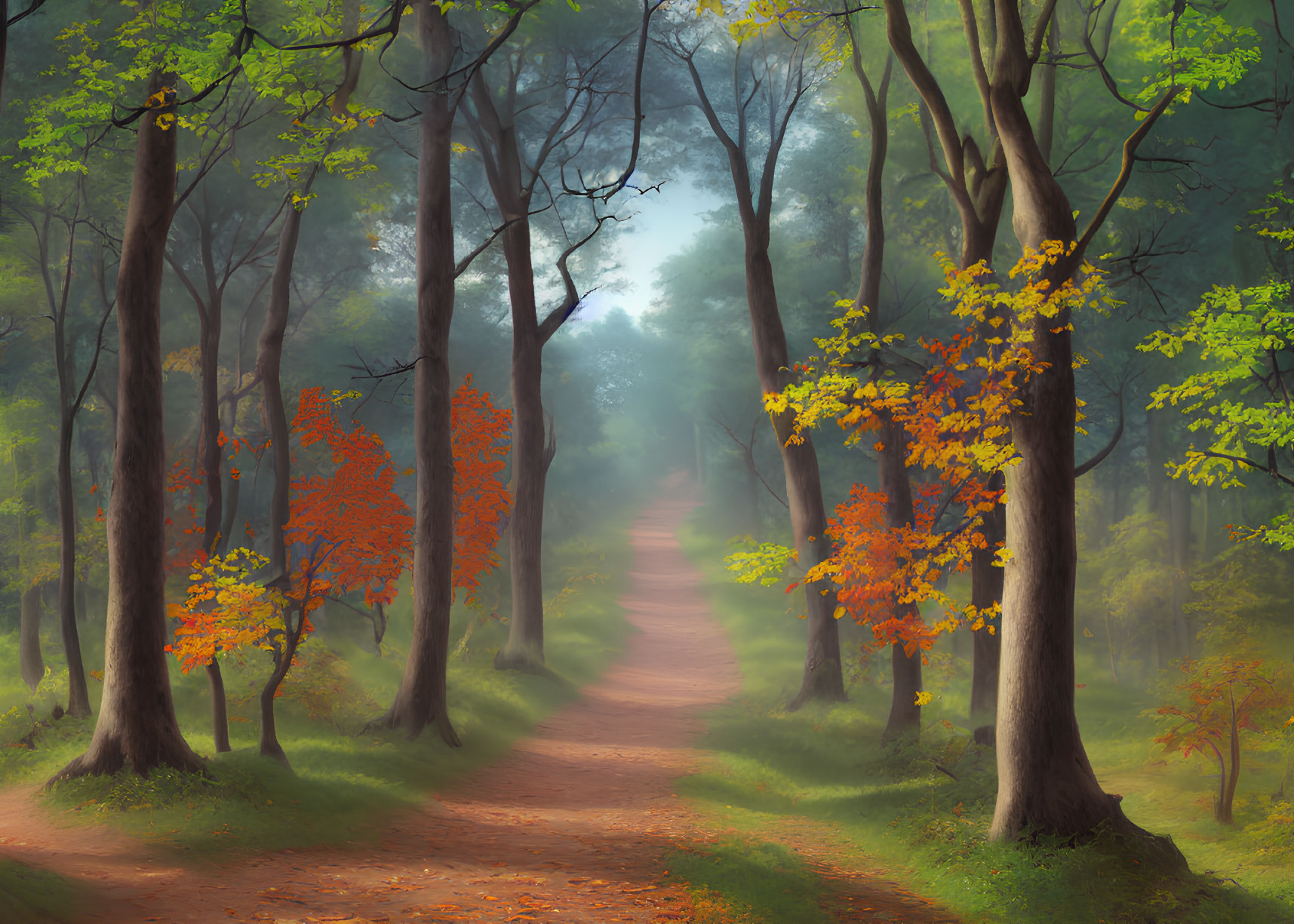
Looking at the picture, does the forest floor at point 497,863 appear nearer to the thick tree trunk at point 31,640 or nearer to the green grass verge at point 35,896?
the green grass verge at point 35,896

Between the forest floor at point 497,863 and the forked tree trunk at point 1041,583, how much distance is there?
1.64 m

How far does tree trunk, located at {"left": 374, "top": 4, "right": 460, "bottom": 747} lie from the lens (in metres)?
13.6

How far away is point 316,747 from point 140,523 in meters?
4.20

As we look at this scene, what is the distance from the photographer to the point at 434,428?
13.8 meters

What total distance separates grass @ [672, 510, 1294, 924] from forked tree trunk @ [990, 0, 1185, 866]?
0.41 metres

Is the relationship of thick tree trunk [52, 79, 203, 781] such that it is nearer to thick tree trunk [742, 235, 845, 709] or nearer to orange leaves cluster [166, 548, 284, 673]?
orange leaves cluster [166, 548, 284, 673]

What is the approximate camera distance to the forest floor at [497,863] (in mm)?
6566

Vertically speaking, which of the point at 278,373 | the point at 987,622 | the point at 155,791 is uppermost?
the point at 278,373

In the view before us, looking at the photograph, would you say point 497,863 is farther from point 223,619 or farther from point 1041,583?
point 1041,583

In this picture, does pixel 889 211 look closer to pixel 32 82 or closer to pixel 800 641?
pixel 800 641

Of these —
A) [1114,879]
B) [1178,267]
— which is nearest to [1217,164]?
[1178,267]

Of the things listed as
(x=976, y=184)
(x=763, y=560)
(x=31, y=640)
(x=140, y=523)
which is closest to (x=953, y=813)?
(x=763, y=560)

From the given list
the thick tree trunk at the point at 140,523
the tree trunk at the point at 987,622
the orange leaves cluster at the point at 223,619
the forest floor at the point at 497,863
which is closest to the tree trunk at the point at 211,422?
the orange leaves cluster at the point at 223,619

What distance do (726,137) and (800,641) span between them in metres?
14.3
